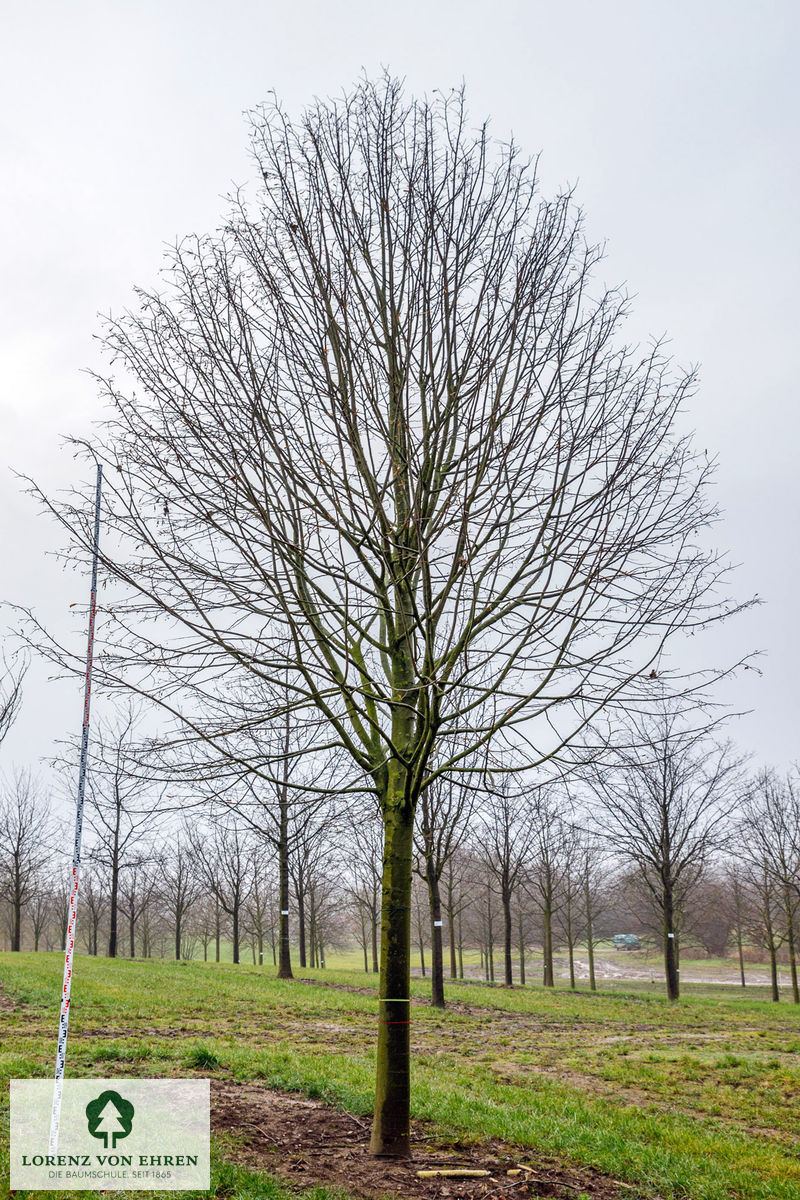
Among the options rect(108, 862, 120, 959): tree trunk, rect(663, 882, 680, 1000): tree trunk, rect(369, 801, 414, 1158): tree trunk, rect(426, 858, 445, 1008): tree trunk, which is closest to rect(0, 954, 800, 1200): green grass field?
rect(426, 858, 445, 1008): tree trunk

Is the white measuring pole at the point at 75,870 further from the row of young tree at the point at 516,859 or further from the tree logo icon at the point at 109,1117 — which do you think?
the row of young tree at the point at 516,859

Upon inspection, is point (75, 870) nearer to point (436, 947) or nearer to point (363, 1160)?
point (363, 1160)

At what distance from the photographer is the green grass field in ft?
20.0

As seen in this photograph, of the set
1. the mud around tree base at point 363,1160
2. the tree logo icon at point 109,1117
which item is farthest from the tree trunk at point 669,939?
the tree logo icon at point 109,1117

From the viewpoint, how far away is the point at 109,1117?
570cm

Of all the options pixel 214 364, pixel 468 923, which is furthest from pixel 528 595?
pixel 468 923

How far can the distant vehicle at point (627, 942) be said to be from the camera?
56506 mm

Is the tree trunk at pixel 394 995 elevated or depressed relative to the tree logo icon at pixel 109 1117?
elevated

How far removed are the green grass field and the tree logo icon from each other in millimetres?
793

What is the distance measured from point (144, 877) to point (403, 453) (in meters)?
39.2

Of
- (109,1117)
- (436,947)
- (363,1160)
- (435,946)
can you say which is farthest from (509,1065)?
(436,947)

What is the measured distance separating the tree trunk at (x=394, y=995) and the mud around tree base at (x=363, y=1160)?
0.20 m

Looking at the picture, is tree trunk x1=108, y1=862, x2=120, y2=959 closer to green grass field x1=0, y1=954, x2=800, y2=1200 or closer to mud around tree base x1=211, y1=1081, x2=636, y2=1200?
green grass field x1=0, y1=954, x2=800, y2=1200

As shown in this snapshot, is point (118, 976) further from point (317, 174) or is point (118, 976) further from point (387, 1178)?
point (317, 174)
